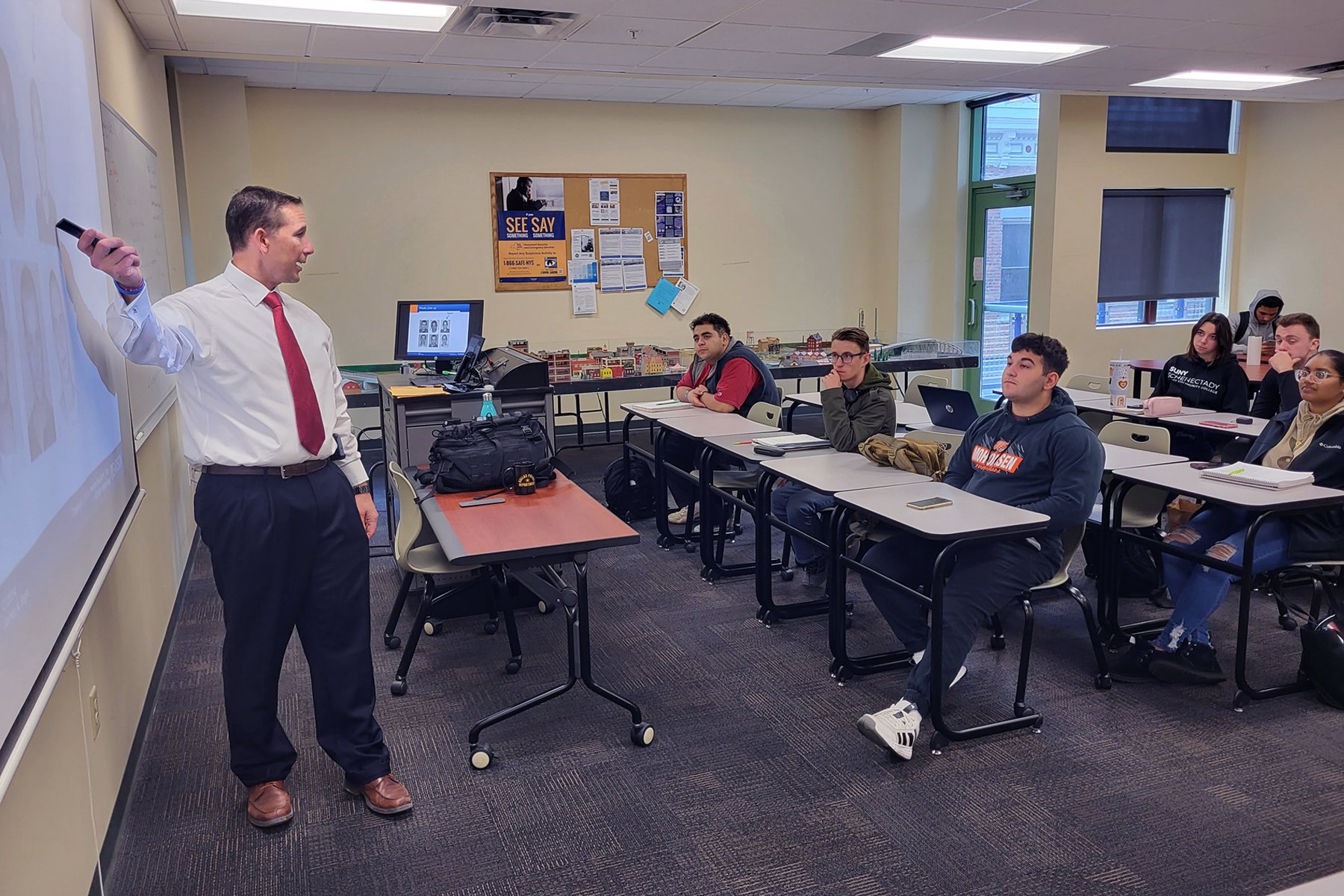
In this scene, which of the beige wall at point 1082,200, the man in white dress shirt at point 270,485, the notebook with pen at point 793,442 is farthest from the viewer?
the beige wall at point 1082,200

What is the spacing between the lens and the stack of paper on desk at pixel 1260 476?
318 centimetres

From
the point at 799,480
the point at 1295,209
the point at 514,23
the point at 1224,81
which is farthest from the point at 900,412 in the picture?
the point at 1295,209

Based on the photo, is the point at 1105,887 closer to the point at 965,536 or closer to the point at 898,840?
the point at 898,840

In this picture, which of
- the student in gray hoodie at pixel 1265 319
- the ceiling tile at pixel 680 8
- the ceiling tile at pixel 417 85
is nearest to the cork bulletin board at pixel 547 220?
the ceiling tile at pixel 417 85

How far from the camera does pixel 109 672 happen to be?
2.49 m

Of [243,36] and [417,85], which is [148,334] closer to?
[243,36]

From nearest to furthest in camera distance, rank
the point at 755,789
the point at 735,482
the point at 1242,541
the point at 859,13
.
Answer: the point at 755,789
the point at 1242,541
the point at 859,13
the point at 735,482

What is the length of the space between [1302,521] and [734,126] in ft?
19.1

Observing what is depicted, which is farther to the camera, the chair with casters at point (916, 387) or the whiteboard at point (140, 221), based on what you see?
the chair with casters at point (916, 387)

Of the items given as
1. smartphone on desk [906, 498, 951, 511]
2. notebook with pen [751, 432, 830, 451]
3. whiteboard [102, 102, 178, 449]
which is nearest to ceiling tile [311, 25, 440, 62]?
whiteboard [102, 102, 178, 449]

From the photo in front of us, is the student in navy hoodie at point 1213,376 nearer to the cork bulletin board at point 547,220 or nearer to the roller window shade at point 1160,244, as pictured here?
the roller window shade at point 1160,244

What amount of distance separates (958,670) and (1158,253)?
616cm

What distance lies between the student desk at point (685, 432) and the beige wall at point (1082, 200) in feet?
12.3

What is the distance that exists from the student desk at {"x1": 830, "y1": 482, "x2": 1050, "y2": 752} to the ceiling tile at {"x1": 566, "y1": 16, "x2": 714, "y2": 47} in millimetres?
2492
